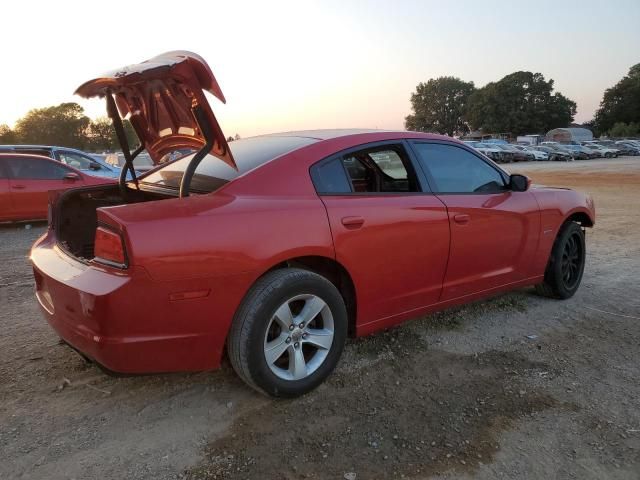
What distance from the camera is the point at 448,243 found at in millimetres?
3445

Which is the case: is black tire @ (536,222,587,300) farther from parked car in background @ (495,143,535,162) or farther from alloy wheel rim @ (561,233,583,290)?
parked car in background @ (495,143,535,162)

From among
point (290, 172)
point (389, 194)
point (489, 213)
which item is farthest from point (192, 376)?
point (489, 213)

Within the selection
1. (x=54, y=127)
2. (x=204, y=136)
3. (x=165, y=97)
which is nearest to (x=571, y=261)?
(x=204, y=136)

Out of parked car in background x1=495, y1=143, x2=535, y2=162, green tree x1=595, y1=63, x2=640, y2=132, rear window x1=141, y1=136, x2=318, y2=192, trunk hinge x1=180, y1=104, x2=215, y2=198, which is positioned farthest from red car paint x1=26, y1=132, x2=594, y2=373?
green tree x1=595, y1=63, x2=640, y2=132

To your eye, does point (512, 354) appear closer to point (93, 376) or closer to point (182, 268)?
point (182, 268)

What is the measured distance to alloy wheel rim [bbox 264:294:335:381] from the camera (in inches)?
108

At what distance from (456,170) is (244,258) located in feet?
6.32

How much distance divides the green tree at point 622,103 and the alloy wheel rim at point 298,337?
107257mm

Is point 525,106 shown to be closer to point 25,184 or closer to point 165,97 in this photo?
point 25,184

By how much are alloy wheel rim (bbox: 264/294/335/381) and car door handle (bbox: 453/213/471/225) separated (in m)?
1.20

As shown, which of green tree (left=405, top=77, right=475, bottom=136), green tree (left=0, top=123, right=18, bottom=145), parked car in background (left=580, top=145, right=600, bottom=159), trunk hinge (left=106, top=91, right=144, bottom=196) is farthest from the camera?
green tree (left=405, top=77, right=475, bottom=136)

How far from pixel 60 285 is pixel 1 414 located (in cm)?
80

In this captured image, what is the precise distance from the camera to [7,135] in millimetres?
61250

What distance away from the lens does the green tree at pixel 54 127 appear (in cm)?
6228
